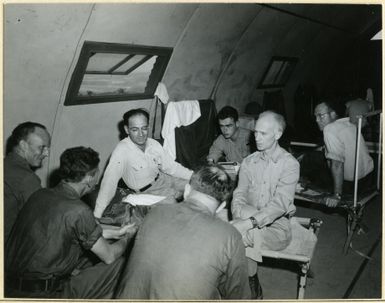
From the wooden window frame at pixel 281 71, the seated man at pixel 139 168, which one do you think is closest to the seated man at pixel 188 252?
the seated man at pixel 139 168

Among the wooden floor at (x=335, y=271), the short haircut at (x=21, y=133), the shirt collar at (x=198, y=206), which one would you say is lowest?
the wooden floor at (x=335, y=271)

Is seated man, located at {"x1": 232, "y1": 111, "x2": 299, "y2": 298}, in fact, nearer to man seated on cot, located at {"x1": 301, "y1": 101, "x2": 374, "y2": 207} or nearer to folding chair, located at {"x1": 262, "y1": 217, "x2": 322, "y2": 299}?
folding chair, located at {"x1": 262, "y1": 217, "x2": 322, "y2": 299}

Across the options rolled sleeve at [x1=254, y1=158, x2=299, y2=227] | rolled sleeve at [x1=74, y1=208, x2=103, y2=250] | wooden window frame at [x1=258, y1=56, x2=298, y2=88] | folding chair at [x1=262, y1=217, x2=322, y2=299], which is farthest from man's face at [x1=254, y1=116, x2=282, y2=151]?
wooden window frame at [x1=258, y1=56, x2=298, y2=88]

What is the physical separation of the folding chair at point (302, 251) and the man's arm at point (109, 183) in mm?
1655

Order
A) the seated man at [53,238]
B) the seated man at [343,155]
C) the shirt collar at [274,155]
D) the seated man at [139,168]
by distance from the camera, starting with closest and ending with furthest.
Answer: the seated man at [53,238] < the shirt collar at [274,155] < the seated man at [139,168] < the seated man at [343,155]

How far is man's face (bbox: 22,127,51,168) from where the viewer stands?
2.98 m

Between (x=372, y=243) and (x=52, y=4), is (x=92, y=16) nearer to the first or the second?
(x=52, y=4)

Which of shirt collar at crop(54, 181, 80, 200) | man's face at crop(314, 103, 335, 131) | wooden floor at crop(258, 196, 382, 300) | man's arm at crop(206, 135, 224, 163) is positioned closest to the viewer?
shirt collar at crop(54, 181, 80, 200)

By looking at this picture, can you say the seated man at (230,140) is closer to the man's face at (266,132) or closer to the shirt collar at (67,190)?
the man's face at (266,132)

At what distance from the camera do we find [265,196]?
3193mm

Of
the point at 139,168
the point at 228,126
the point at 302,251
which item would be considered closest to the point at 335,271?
the point at 302,251

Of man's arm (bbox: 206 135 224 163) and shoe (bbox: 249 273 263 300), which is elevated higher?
man's arm (bbox: 206 135 224 163)

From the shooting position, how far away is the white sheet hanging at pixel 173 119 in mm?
5185

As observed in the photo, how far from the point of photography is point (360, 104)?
456cm
